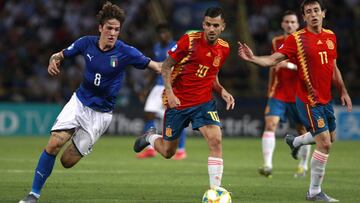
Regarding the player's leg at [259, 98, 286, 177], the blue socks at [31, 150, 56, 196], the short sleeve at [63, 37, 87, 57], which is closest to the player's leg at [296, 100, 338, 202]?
the short sleeve at [63, 37, 87, 57]

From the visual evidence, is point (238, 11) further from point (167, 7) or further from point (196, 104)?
point (196, 104)

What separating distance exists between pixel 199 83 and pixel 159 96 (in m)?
7.27

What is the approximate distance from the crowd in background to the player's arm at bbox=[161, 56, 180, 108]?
14615 millimetres

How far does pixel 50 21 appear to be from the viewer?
27516 millimetres

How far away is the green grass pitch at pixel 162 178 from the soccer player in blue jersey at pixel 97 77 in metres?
0.79

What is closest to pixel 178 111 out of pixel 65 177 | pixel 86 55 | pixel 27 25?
pixel 86 55

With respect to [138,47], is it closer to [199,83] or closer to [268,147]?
[268,147]

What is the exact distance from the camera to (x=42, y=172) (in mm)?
9508

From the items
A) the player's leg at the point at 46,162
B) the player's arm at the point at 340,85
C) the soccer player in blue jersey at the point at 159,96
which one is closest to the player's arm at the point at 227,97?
the player's arm at the point at 340,85

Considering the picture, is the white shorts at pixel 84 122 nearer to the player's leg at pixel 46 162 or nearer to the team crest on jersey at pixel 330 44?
the player's leg at pixel 46 162

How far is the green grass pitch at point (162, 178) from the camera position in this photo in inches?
416

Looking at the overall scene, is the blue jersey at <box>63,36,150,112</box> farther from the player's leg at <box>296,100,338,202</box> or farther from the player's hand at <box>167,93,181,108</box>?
the player's leg at <box>296,100,338,202</box>

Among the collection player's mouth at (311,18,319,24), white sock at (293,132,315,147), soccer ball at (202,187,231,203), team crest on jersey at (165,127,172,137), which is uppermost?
player's mouth at (311,18,319,24)

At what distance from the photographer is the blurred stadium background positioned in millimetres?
24203
